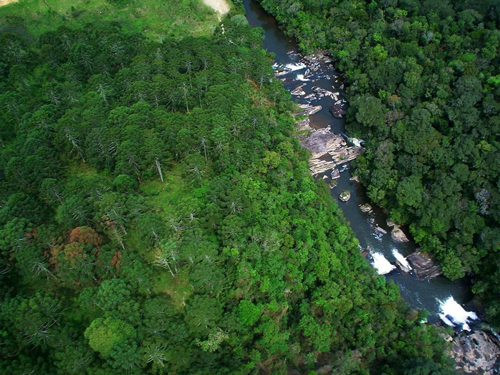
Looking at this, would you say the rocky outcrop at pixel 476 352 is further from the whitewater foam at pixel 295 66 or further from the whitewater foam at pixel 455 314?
the whitewater foam at pixel 295 66

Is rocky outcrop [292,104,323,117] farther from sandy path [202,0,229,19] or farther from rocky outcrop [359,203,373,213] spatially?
sandy path [202,0,229,19]

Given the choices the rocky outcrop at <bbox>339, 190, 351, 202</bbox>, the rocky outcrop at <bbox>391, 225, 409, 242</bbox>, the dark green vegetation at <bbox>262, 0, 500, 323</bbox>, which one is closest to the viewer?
the dark green vegetation at <bbox>262, 0, 500, 323</bbox>

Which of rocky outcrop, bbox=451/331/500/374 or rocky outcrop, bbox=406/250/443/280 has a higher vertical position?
rocky outcrop, bbox=406/250/443/280

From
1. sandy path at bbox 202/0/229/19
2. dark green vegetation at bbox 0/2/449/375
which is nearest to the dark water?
dark green vegetation at bbox 0/2/449/375

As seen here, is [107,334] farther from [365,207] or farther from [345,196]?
[365,207]

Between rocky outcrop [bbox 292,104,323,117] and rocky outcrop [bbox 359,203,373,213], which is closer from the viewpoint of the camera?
rocky outcrop [bbox 359,203,373,213]

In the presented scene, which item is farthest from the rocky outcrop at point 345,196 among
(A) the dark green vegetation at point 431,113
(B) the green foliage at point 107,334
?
(B) the green foliage at point 107,334

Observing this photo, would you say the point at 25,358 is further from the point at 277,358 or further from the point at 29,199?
the point at 277,358
